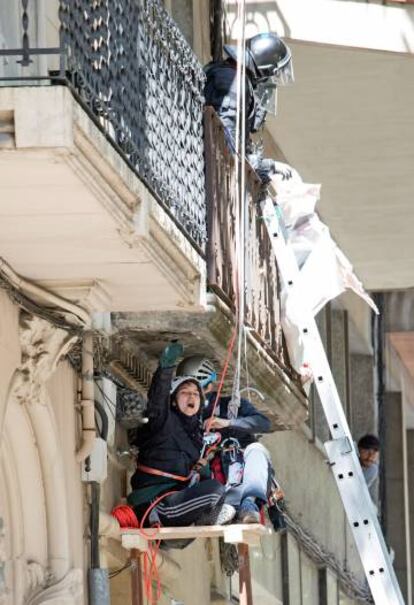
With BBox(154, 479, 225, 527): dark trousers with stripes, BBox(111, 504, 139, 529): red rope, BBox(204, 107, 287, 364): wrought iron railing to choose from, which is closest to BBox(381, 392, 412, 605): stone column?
BBox(204, 107, 287, 364): wrought iron railing

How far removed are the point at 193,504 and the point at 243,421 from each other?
847 millimetres

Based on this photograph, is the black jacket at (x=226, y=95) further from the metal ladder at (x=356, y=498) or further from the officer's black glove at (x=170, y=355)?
the officer's black glove at (x=170, y=355)

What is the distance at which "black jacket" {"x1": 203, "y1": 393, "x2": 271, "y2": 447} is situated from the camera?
15023 mm

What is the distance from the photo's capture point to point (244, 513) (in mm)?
14383

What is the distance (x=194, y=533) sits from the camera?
Answer: 14.3 m

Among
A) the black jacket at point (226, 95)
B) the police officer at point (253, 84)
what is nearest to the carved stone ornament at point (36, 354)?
the police officer at point (253, 84)

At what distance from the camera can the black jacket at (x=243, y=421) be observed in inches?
591

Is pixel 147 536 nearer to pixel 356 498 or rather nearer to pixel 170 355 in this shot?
pixel 170 355

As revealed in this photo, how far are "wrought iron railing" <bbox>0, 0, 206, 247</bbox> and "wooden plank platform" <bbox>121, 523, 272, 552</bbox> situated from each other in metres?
1.62

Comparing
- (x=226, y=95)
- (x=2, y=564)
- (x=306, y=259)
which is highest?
(x=226, y=95)

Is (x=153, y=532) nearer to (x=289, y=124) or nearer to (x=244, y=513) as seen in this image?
(x=244, y=513)

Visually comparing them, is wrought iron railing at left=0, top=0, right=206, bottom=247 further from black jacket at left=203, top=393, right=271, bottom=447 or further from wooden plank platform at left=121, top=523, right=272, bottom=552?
wooden plank platform at left=121, top=523, right=272, bottom=552

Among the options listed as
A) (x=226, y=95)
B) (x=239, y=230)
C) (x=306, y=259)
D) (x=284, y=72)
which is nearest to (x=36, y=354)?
(x=239, y=230)

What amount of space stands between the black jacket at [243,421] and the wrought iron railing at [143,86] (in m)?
1.25
